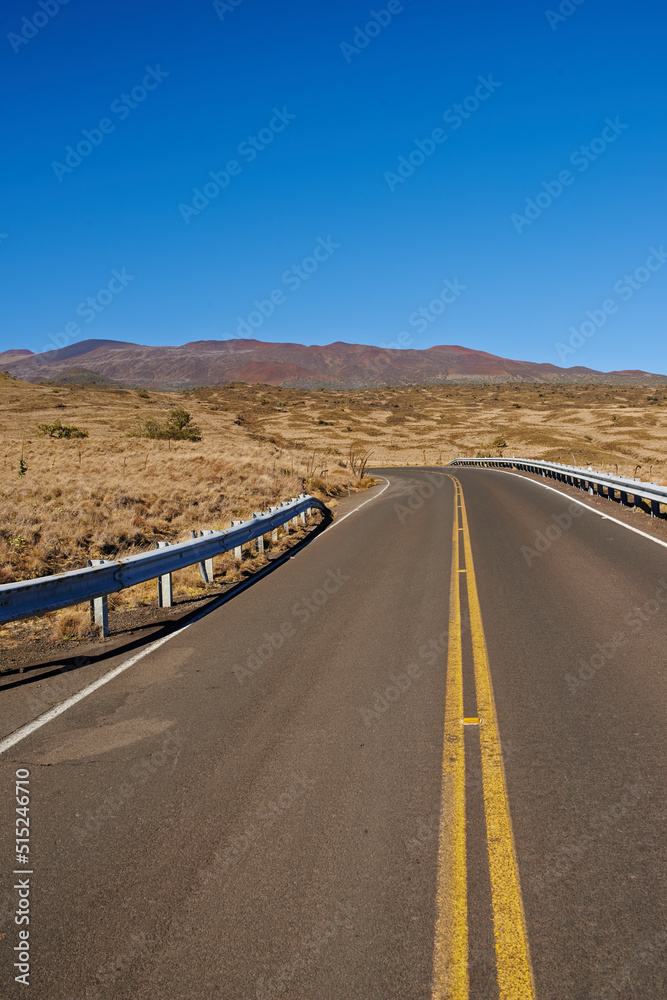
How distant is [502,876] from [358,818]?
0.87m

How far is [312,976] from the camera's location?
2.62 meters

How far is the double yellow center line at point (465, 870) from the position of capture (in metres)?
2.58

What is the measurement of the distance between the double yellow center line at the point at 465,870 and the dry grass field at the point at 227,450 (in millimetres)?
5381

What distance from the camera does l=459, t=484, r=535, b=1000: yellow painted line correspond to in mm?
2570

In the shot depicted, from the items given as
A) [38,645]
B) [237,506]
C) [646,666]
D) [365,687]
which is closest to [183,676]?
[365,687]

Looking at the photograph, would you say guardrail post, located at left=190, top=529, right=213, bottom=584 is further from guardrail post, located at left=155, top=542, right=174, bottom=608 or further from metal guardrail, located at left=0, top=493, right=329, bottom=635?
guardrail post, located at left=155, top=542, right=174, bottom=608

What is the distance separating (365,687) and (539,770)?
187 cm

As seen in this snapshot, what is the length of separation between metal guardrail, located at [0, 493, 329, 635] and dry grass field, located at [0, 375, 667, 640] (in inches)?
29.5

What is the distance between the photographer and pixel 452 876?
3.18 meters

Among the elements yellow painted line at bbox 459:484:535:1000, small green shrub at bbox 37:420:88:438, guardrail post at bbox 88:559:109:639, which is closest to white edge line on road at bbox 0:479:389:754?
guardrail post at bbox 88:559:109:639

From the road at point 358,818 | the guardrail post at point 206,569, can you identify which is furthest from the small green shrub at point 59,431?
the road at point 358,818

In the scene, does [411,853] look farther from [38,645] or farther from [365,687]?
[38,645]

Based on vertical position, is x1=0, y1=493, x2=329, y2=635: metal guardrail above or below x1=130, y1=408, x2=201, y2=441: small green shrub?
below

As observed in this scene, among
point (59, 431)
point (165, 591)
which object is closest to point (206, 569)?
point (165, 591)
